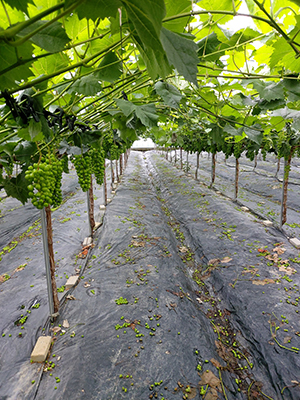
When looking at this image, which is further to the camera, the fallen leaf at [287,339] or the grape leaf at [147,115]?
the fallen leaf at [287,339]

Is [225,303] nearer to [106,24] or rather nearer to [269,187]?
[106,24]

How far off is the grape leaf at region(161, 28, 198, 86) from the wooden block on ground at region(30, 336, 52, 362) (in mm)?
3315

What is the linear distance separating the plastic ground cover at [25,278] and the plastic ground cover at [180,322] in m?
0.29

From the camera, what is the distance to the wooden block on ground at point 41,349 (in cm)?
281

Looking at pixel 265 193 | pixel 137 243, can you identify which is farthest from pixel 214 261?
pixel 265 193

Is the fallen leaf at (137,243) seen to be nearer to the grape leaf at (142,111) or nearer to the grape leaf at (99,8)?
the grape leaf at (142,111)

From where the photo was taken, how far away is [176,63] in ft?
1.69

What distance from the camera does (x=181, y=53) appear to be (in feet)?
1.74

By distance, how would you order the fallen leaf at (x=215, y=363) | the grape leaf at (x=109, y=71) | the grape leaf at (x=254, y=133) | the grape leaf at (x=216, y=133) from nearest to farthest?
the grape leaf at (x=109, y=71), the grape leaf at (x=254, y=133), the grape leaf at (x=216, y=133), the fallen leaf at (x=215, y=363)

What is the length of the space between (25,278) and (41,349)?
1812 millimetres

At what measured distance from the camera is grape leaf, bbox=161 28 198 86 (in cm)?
51

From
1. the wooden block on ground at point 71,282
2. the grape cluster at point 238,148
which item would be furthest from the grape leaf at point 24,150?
the grape cluster at point 238,148

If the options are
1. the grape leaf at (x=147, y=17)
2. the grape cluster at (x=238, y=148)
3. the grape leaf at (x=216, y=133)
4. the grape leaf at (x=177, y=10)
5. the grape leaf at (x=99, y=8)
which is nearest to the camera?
the grape leaf at (x=147, y=17)

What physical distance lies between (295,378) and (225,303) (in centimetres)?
145
